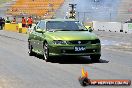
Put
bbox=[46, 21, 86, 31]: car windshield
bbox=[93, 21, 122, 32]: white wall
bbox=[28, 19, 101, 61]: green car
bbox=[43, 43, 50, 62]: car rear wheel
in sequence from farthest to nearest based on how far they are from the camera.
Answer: bbox=[93, 21, 122, 32]: white wall, bbox=[46, 21, 86, 31]: car windshield, bbox=[43, 43, 50, 62]: car rear wheel, bbox=[28, 19, 101, 61]: green car

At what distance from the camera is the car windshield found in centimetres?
1559

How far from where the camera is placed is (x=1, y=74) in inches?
460

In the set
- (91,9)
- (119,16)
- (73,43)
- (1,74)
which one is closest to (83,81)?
(1,74)

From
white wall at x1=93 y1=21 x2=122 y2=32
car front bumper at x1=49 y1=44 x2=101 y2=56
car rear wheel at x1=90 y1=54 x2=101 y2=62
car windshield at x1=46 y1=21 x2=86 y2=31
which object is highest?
car windshield at x1=46 y1=21 x2=86 y2=31

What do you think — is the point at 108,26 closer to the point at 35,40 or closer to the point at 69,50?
the point at 35,40

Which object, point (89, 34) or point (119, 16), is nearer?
point (89, 34)

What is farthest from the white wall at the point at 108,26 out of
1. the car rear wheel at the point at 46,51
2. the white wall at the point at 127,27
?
the car rear wheel at the point at 46,51

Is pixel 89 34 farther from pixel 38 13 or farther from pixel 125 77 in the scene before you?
pixel 38 13

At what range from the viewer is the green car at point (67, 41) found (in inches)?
564

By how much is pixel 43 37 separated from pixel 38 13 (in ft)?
203

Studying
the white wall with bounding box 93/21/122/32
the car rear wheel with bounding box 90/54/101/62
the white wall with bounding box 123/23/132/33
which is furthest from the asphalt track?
the white wall with bounding box 93/21/122/32

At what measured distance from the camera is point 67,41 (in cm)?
1431

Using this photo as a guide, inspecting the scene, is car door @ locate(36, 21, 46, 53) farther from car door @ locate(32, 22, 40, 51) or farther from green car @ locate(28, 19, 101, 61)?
car door @ locate(32, 22, 40, 51)

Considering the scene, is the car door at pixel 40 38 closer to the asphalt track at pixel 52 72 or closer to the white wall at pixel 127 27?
the asphalt track at pixel 52 72
